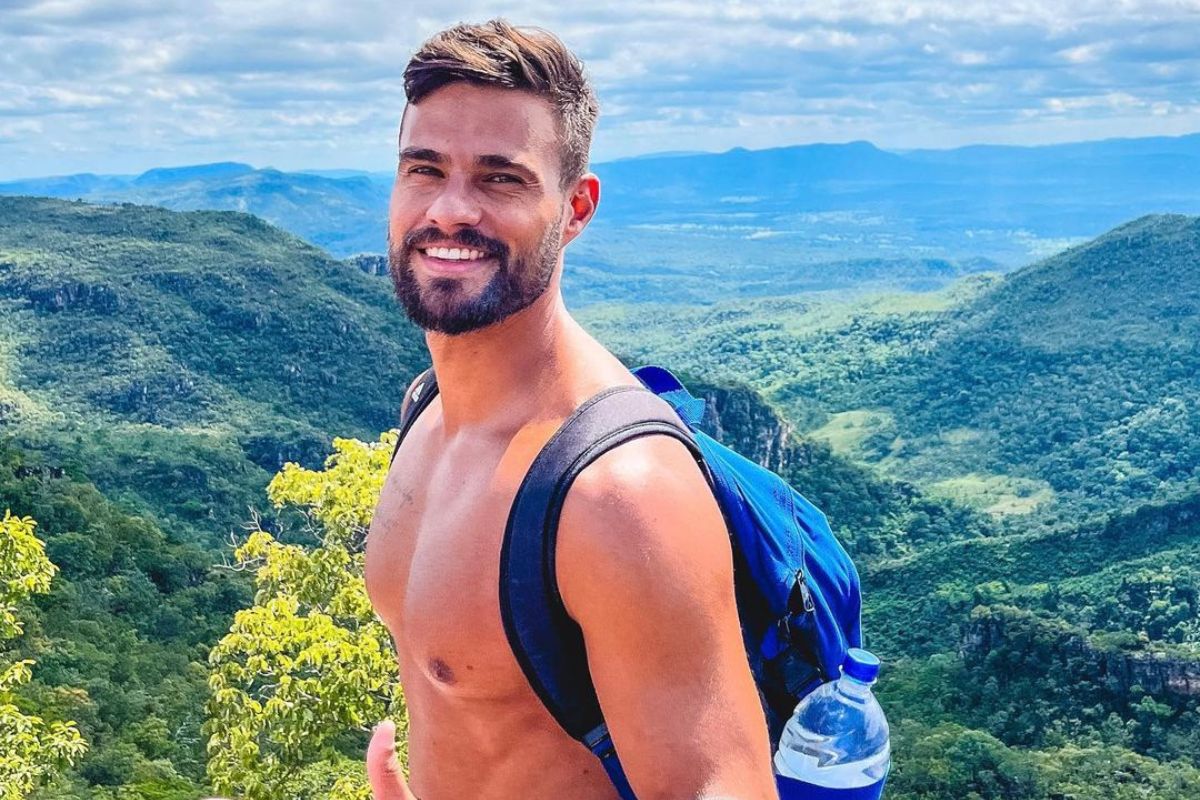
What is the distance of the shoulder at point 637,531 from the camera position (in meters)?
2.17

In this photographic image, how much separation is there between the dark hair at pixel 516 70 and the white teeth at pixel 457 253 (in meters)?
0.27

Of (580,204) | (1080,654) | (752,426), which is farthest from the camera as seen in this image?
(752,426)

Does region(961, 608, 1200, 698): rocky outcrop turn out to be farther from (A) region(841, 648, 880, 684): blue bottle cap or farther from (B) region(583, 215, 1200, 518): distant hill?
(B) region(583, 215, 1200, 518): distant hill

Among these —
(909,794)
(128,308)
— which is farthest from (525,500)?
(128,308)

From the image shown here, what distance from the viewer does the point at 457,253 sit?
2719 millimetres

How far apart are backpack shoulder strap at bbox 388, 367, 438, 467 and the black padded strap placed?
3.89 feet

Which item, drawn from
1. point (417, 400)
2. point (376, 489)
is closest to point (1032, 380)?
point (376, 489)

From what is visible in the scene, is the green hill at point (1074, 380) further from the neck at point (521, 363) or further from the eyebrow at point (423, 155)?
the eyebrow at point (423, 155)

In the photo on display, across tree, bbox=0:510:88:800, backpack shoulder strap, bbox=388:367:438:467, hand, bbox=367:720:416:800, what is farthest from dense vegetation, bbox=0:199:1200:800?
hand, bbox=367:720:416:800

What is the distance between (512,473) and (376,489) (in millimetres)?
7363

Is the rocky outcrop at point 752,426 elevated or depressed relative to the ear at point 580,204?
depressed

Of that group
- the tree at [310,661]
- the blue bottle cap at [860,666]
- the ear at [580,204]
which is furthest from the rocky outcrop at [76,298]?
the blue bottle cap at [860,666]

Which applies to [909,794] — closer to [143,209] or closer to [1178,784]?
[1178,784]

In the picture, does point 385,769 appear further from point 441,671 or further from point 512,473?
point 512,473
